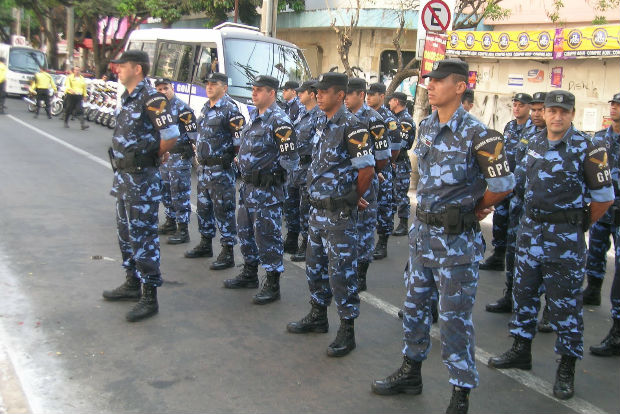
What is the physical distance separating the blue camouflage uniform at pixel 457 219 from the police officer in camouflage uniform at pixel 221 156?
3087mm

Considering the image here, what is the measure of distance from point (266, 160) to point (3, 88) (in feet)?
57.7

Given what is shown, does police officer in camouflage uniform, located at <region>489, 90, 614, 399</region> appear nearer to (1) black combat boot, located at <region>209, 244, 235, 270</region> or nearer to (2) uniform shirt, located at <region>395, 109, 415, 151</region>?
(1) black combat boot, located at <region>209, 244, 235, 270</region>

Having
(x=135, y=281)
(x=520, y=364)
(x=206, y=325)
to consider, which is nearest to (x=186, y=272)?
(x=135, y=281)

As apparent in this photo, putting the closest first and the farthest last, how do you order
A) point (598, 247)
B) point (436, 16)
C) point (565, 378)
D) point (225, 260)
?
point (565, 378) → point (598, 247) → point (225, 260) → point (436, 16)

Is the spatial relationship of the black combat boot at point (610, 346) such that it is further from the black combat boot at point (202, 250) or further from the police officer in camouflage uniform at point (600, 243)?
the black combat boot at point (202, 250)

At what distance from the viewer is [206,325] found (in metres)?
4.96

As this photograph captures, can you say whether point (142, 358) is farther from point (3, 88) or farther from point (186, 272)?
point (3, 88)

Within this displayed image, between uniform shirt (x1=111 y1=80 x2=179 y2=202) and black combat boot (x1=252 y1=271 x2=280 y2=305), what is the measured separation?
1.25m

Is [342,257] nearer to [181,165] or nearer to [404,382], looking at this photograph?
[404,382]

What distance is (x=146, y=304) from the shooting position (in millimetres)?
5039

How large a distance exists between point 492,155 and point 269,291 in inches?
107

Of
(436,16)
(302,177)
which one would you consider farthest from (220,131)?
(436,16)

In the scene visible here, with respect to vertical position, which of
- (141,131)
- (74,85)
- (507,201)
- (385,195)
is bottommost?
(385,195)

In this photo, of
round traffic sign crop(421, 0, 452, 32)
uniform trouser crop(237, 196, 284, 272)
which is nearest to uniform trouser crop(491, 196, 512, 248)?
uniform trouser crop(237, 196, 284, 272)
